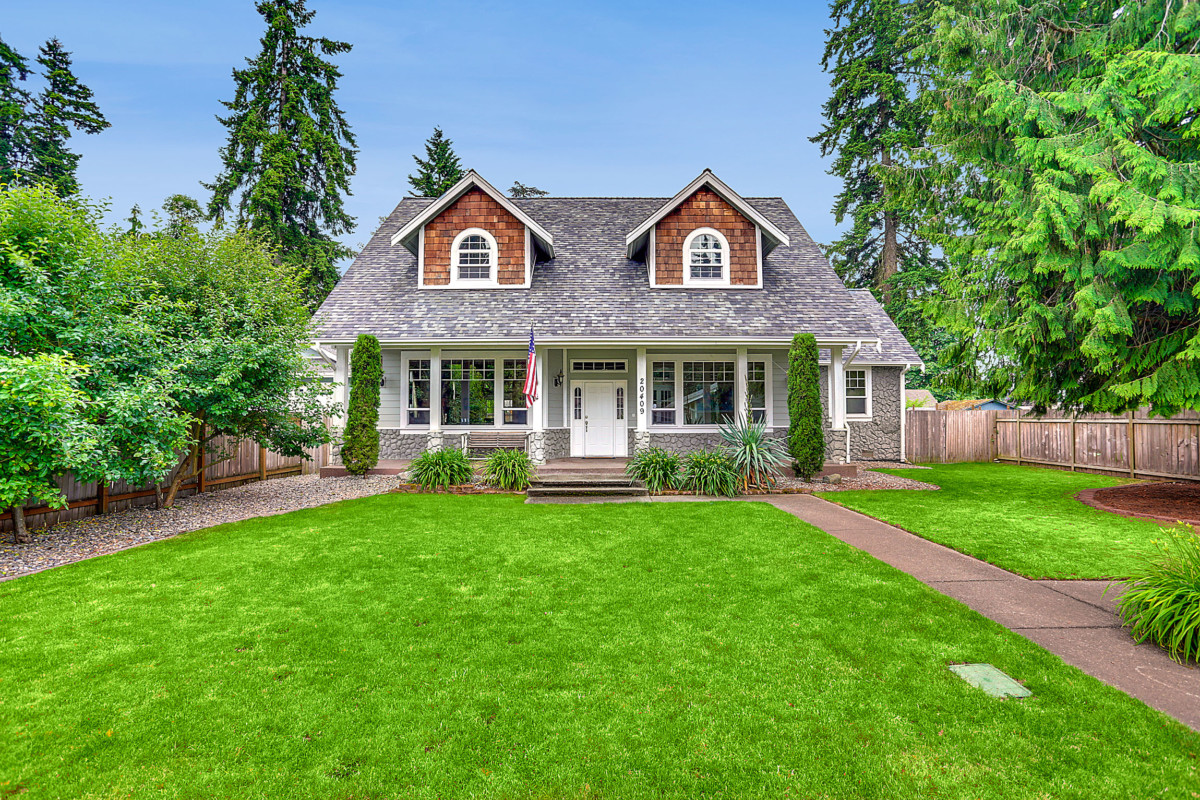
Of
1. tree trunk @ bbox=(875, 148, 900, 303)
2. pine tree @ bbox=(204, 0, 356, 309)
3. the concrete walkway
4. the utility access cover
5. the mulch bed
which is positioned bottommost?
the concrete walkway

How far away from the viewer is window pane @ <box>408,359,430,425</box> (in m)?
14.4

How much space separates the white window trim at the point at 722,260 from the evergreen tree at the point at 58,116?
1044 inches

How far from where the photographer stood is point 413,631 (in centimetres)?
434

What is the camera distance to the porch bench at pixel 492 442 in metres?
13.7

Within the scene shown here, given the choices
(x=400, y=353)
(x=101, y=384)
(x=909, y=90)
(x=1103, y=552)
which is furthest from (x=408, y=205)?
(x=909, y=90)

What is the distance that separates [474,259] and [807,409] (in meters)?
9.87

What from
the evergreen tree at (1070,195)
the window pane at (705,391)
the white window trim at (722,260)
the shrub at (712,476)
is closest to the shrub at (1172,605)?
the evergreen tree at (1070,195)

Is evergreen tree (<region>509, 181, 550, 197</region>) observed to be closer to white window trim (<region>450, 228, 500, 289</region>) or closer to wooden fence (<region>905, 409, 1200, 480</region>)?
white window trim (<region>450, 228, 500, 289</region>)

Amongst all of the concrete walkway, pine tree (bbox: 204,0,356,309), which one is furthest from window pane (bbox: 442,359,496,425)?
pine tree (bbox: 204,0,356,309)

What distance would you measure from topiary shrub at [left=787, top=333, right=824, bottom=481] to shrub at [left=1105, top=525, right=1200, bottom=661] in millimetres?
7661

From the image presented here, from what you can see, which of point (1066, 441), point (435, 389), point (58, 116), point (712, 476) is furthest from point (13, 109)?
point (1066, 441)

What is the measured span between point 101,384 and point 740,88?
32450 millimetres

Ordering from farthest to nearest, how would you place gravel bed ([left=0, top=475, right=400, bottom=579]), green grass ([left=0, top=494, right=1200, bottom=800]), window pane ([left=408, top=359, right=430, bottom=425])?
1. window pane ([left=408, top=359, right=430, bottom=425])
2. gravel bed ([left=0, top=475, right=400, bottom=579])
3. green grass ([left=0, top=494, right=1200, bottom=800])

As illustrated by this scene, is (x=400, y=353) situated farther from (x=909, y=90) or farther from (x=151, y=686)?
(x=909, y=90)
